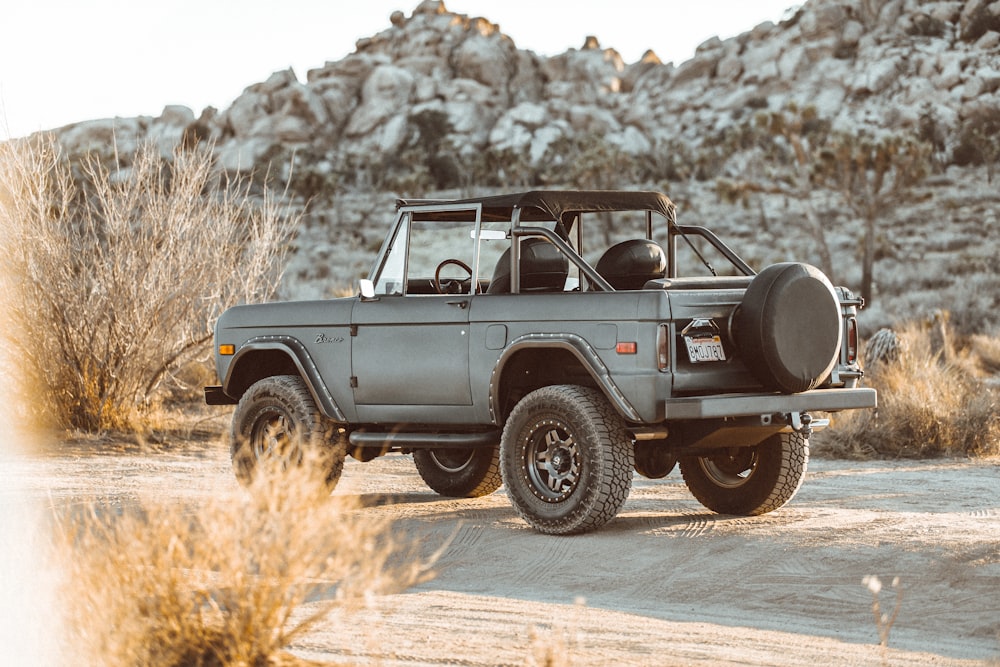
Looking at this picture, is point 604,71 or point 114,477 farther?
point 604,71

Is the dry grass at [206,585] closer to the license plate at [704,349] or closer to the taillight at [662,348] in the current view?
the taillight at [662,348]

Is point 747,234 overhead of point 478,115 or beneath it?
beneath

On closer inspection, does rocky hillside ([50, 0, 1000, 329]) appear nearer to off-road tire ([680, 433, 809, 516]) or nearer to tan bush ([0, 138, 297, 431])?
tan bush ([0, 138, 297, 431])

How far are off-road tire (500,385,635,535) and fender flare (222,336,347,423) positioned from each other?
160cm

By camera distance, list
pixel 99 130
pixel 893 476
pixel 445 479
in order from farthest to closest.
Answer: pixel 99 130, pixel 893 476, pixel 445 479

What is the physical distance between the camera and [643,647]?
17.9 ft

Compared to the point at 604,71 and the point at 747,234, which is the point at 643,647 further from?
the point at 604,71

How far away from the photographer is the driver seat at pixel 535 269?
28.6 feet

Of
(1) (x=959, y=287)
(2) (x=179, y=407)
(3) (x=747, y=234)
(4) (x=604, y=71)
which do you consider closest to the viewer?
(2) (x=179, y=407)

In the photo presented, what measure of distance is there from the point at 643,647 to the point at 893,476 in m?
A: 6.61

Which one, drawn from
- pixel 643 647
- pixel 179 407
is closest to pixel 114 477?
pixel 179 407

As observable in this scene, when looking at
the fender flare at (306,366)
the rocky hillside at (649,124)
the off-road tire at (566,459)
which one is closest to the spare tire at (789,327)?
the off-road tire at (566,459)

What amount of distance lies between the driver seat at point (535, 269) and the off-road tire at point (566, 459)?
87 centimetres

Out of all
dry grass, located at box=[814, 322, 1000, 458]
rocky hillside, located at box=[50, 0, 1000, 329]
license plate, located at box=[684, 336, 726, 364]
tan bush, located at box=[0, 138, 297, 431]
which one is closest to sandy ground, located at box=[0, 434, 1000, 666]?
license plate, located at box=[684, 336, 726, 364]
